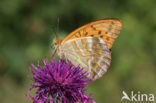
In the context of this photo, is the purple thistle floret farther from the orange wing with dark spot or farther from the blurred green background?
the blurred green background

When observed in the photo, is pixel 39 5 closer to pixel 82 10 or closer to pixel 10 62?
pixel 82 10

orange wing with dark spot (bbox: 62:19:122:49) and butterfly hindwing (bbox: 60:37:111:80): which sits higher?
orange wing with dark spot (bbox: 62:19:122:49)

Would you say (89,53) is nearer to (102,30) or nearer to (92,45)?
(92,45)

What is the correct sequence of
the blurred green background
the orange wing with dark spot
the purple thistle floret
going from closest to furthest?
the purple thistle floret < the orange wing with dark spot < the blurred green background

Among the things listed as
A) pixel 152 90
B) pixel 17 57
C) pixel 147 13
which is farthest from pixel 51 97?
pixel 147 13

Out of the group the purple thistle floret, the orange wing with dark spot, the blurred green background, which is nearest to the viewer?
the purple thistle floret

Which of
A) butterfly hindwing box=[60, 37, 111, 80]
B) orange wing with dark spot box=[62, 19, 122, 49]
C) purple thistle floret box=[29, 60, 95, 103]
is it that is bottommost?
purple thistle floret box=[29, 60, 95, 103]

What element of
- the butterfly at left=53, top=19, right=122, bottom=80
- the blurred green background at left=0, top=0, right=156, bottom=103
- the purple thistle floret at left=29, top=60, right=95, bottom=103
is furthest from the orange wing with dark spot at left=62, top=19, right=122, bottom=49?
the blurred green background at left=0, top=0, right=156, bottom=103

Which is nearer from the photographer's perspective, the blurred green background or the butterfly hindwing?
the butterfly hindwing
